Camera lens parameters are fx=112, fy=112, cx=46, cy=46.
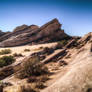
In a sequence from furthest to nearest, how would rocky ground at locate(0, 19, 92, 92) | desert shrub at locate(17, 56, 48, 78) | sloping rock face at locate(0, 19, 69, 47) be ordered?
sloping rock face at locate(0, 19, 69, 47) → desert shrub at locate(17, 56, 48, 78) → rocky ground at locate(0, 19, 92, 92)

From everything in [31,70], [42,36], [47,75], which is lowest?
[47,75]

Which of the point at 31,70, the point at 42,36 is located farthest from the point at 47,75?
the point at 42,36

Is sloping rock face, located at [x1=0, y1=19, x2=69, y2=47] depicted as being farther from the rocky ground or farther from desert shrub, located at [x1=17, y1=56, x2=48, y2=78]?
desert shrub, located at [x1=17, y1=56, x2=48, y2=78]

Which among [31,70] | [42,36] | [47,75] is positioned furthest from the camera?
[42,36]

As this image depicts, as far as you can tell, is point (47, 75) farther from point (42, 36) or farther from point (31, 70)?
point (42, 36)

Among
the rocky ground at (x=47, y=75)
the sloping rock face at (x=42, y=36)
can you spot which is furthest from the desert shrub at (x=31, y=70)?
the sloping rock face at (x=42, y=36)

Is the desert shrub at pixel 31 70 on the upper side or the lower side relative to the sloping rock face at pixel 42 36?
lower

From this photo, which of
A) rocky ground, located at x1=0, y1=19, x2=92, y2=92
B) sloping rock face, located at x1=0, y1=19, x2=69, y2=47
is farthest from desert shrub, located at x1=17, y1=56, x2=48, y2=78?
sloping rock face, located at x1=0, y1=19, x2=69, y2=47

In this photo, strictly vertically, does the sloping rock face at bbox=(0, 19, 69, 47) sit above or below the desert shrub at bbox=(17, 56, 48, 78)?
above

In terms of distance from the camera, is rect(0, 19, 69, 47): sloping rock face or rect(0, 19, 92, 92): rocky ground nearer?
rect(0, 19, 92, 92): rocky ground

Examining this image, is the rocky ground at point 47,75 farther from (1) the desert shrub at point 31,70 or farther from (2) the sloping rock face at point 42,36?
(2) the sloping rock face at point 42,36

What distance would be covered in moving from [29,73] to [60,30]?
1363 inches

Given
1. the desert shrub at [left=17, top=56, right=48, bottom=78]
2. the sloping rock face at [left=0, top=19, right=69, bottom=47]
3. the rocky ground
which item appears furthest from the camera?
the sloping rock face at [left=0, top=19, right=69, bottom=47]

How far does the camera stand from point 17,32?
4738cm
